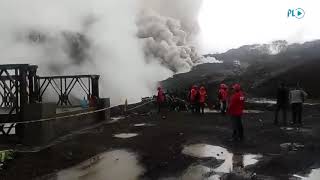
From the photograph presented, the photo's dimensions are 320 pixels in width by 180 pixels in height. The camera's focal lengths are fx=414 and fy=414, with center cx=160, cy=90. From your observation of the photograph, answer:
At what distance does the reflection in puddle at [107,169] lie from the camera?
876 cm

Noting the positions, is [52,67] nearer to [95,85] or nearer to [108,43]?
[108,43]

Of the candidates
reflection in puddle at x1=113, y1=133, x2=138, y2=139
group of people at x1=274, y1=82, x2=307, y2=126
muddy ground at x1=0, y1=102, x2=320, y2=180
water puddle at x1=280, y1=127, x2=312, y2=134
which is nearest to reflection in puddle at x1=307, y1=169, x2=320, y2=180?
muddy ground at x1=0, y1=102, x2=320, y2=180

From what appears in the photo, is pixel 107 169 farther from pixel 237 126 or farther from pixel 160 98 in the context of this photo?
pixel 160 98

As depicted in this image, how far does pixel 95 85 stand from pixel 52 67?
21.9 metres

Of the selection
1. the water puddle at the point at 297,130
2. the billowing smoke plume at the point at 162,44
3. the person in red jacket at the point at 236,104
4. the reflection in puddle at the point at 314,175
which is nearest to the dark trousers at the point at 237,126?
the person in red jacket at the point at 236,104

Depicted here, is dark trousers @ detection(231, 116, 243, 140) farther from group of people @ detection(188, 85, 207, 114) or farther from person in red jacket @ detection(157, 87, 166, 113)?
person in red jacket @ detection(157, 87, 166, 113)

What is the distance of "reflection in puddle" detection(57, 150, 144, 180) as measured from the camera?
876cm

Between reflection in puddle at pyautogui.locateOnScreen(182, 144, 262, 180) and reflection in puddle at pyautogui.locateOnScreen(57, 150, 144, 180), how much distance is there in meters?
1.22

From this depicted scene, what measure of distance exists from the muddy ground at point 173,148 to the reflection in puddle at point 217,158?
0.22 metres

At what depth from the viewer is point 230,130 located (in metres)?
15.4

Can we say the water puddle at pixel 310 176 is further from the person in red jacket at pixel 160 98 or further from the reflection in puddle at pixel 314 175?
the person in red jacket at pixel 160 98

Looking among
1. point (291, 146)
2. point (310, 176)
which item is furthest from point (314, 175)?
point (291, 146)

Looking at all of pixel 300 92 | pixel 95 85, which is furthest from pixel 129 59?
pixel 300 92

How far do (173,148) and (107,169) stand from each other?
276 cm
